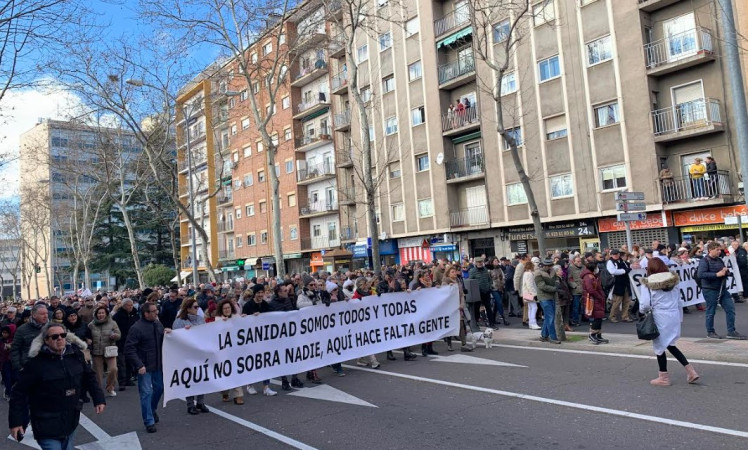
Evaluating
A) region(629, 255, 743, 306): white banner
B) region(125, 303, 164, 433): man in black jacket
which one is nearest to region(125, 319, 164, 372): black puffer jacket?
region(125, 303, 164, 433): man in black jacket

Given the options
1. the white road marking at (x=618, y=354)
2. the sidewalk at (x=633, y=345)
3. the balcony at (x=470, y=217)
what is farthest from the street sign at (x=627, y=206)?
the balcony at (x=470, y=217)

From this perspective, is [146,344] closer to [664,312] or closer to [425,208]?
[664,312]

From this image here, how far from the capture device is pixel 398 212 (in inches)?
1432

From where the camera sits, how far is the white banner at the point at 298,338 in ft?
25.8

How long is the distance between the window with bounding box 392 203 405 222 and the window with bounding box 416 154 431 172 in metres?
2.81

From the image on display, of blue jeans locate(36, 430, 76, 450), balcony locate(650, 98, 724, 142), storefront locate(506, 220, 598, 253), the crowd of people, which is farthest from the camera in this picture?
storefront locate(506, 220, 598, 253)

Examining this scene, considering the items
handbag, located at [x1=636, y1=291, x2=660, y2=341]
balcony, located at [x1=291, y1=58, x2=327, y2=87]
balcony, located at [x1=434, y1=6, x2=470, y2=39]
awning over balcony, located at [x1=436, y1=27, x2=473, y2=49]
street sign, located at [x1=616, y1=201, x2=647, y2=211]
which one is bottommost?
handbag, located at [x1=636, y1=291, x2=660, y2=341]

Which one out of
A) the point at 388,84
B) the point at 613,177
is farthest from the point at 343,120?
the point at 613,177

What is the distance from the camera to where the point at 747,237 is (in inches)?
A: 845

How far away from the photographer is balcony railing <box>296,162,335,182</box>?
42566mm

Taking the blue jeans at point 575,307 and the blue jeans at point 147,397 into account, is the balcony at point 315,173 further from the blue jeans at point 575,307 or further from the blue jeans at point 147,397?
the blue jeans at point 147,397

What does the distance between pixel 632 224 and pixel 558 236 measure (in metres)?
3.65

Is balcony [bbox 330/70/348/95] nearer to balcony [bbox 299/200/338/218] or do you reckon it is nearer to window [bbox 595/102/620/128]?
balcony [bbox 299/200/338/218]

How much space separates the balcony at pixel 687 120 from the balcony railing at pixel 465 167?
921 centimetres
